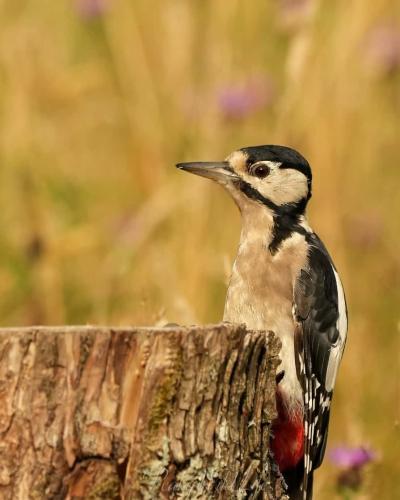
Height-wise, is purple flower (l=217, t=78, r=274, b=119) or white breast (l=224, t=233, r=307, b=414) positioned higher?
purple flower (l=217, t=78, r=274, b=119)

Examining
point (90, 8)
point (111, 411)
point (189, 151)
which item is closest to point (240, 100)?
point (189, 151)

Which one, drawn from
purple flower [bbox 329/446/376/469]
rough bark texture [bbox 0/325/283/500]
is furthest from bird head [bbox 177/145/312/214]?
rough bark texture [bbox 0/325/283/500]

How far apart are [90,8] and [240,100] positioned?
1.23 m

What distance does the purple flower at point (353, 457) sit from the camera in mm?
4176

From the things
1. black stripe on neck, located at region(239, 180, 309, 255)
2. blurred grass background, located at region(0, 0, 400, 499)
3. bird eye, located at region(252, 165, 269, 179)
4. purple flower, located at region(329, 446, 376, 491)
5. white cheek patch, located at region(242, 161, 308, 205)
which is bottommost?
purple flower, located at region(329, 446, 376, 491)

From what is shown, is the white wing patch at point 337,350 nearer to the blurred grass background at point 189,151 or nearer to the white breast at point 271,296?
the white breast at point 271,296

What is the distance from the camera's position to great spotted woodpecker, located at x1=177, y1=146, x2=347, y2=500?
420 centimetres

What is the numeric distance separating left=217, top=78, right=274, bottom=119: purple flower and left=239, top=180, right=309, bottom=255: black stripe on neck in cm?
198

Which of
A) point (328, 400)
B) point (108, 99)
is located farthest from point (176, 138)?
point (328, 400)

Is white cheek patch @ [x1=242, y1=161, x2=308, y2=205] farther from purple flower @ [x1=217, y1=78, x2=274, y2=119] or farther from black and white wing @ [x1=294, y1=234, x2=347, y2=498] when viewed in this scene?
purple flower @ [x1=217, y1=78, x2=274, y2=119]

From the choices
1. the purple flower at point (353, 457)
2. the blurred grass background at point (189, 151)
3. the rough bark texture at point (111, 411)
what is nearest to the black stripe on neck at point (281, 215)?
the purple flower at point (353, 457)

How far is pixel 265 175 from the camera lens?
4656 millimetres

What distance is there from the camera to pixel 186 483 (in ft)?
10.1

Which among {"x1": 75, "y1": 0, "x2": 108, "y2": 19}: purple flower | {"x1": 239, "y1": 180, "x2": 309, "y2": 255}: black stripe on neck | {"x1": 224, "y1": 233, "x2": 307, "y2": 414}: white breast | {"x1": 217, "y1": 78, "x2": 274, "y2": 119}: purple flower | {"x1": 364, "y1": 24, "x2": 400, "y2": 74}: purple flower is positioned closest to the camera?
{"x1": 224, "y1": 233, "x2": 307, "y2": 414}: white breast
